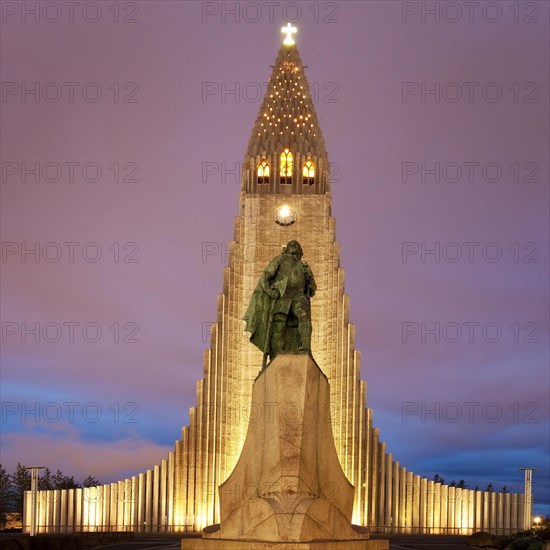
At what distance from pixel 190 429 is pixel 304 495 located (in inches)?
1236

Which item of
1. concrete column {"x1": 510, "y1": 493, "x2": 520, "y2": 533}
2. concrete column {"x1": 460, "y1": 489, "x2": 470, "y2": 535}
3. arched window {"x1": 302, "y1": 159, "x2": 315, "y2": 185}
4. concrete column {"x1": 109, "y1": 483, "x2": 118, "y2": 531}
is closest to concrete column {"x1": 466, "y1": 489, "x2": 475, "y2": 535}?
concrete column {"x1": 460, "y1": 489, "x2": 470, "y2": 535}

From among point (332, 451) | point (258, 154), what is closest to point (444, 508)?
point (258, 154)

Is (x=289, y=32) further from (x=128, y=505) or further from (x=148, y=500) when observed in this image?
(x=128, y=505)

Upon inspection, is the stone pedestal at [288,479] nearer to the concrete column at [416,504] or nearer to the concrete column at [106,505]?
the concrete column at [106,505]

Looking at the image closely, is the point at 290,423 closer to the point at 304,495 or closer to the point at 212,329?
the point at 304,495

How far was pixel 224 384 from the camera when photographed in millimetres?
50375

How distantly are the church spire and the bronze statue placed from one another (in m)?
32.3

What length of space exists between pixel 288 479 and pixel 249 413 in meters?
29.8

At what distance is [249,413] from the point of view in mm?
48438

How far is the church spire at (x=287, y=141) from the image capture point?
5284 cm

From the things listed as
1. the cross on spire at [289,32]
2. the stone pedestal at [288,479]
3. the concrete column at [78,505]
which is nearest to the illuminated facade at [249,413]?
the concrete column at [78,505]

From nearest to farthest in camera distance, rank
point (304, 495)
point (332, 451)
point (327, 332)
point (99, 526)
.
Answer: point (304, 495) → point (332, 451) → point (99, 526) → point (327, 332)

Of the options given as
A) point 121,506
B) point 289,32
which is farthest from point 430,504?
point 289,32

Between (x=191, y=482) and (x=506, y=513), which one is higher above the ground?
(x=191, y=482)
